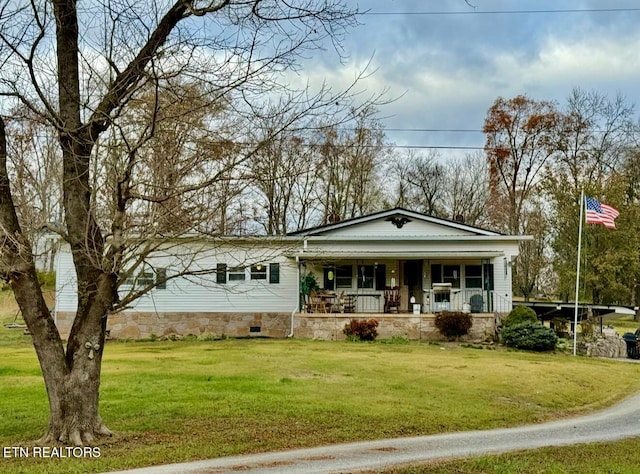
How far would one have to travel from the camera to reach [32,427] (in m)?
9.04

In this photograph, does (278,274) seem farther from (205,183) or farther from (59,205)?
(205,183)

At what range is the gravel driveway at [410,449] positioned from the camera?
7.04 metres

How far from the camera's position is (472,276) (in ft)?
83.1

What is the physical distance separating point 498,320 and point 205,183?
61.4 feet

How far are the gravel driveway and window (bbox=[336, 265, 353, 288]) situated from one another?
15278 mm

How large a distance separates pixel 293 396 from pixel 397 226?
592 inches

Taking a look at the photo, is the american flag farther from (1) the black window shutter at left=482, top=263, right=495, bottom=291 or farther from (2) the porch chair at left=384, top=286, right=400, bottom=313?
(2) the porch chair at left=384, top=286, right=400, bottom=313

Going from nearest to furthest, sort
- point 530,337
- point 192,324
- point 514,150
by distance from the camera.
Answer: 1. point 530,337
2. point 192,324
3. point 514,150

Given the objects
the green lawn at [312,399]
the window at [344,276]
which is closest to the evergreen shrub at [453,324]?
the green lawn at [312,399]

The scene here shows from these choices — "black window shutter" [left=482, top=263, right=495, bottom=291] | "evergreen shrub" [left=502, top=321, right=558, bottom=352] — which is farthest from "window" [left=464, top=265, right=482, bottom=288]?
"evergreen shrub" [left=502, top=321, right=558, bottom=352]

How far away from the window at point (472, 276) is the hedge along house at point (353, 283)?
0.13ft

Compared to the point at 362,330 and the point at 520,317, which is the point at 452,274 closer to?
the point at 520,317

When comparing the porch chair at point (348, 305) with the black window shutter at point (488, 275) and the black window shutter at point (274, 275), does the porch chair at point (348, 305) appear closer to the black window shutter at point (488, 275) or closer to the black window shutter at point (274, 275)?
the black window shutter at point (274, 275)

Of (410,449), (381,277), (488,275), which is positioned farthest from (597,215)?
(410,449)
